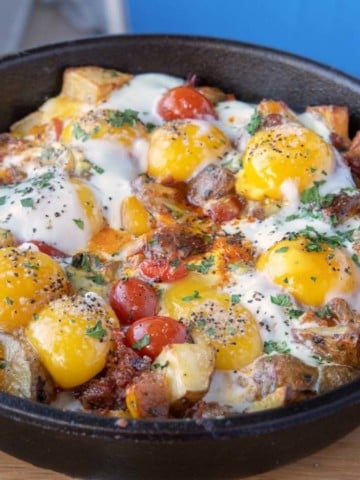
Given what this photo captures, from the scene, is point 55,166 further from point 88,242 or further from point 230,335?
point 230,335

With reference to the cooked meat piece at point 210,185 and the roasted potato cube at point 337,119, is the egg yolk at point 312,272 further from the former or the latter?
the roasted potato cube at point 337,119

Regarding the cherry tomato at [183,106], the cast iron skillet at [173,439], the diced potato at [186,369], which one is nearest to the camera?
the cast iron skillet at [173,439]

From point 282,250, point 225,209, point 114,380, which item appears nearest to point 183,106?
point 225,209

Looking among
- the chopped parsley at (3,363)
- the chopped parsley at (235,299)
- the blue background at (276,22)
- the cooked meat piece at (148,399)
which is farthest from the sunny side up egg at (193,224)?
the blue background at (276,22)

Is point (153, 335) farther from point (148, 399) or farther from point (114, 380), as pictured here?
point (148, 399)

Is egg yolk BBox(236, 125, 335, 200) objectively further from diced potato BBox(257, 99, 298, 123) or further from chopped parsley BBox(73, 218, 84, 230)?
chopped parsley BBox(73, 218, 84, 230)

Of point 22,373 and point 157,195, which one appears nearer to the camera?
point 22,373

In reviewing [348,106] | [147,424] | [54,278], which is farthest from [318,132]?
[147,424]
